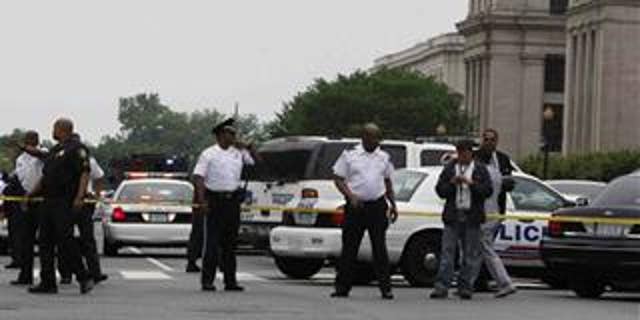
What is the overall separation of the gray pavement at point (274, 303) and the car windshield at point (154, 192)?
27.6ft

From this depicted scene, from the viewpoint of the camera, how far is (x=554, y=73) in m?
132

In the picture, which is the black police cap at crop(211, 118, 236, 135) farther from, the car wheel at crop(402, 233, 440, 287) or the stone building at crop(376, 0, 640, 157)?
the stone building at crop(376, 0, 640, 157)

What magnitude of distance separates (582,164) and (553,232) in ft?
214

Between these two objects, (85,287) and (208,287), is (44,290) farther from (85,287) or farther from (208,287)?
(208,287)

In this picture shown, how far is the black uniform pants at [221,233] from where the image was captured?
21.1m

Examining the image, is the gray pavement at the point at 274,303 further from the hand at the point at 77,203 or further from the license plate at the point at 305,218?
the hand at the point at 77,203

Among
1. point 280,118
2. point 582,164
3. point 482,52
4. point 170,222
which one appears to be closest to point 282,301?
point 170,222

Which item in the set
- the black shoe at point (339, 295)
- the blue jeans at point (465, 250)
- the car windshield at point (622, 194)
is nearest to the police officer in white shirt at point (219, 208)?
the black shoe at point (339, 295)

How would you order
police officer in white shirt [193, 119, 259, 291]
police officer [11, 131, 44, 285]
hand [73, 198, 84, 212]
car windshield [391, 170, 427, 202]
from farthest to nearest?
1. car windshield [391, 170, 427, 202]
2. police officer [11, 131, 44, 285]
3. police officer in white shirt [193, 119, 259, 291]
4. hand [73, 198, 84, 212]

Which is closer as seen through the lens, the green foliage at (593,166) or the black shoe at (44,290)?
the black shoe at (44,290)

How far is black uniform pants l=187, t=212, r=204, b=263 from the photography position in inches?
1054

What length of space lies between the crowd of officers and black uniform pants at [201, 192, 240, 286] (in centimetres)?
1

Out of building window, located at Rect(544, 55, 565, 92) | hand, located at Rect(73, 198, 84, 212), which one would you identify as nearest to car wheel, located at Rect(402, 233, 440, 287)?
hand, located at Rect(73, 198, 84, 212)

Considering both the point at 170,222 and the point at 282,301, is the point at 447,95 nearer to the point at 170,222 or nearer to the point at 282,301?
the point at 170,222
